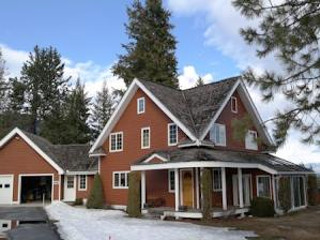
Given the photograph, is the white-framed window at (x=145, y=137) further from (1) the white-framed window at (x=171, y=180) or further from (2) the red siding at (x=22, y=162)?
(2) the red siding at (x=22, y=162)

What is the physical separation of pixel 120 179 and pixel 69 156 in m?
9.76

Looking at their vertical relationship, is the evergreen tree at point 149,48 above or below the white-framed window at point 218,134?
above

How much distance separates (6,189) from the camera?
3450cm

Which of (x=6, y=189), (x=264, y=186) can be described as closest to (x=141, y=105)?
(x=264, y=186)

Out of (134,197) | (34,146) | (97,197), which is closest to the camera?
(134,197)

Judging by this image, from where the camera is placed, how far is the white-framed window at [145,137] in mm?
27078

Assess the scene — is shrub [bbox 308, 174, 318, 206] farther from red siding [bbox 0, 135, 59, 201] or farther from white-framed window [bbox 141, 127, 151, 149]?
red siding [bbox 0, 135, 59, 201]

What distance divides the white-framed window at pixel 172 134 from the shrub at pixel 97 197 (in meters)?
6.73

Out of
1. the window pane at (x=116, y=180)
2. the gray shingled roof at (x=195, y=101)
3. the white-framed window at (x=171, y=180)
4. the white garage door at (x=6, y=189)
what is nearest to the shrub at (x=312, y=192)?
the gray shingled roof at (x=195, y=101)

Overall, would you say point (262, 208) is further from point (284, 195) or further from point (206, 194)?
point (206, 194)

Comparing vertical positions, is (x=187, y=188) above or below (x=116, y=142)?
below

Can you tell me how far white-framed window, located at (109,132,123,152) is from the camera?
29.0 meters

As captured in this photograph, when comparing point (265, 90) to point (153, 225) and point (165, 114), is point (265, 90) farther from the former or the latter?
point (165, 114)

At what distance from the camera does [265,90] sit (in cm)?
1134
